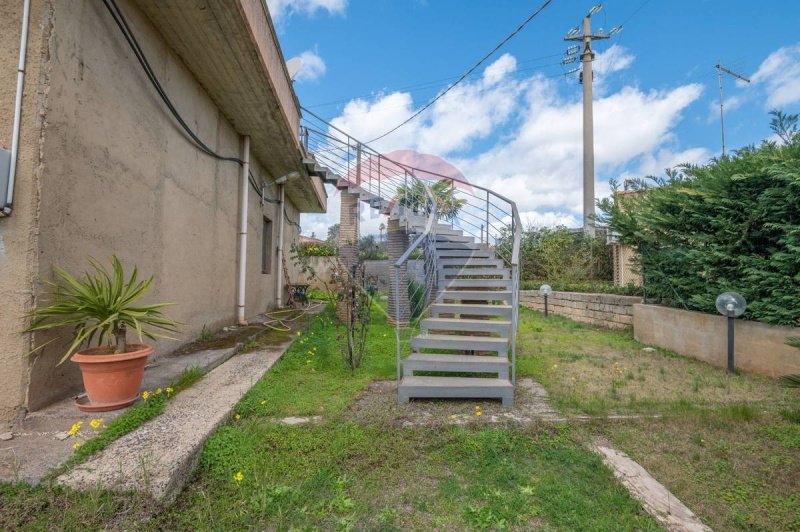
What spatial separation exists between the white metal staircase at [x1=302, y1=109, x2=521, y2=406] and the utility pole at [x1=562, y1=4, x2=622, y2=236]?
11.1 meters

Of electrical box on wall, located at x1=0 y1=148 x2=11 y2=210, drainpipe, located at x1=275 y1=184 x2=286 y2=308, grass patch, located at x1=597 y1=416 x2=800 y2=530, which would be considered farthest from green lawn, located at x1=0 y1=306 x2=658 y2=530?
drainpipe, located at x1=275 y1=184 x2=286 y2=308

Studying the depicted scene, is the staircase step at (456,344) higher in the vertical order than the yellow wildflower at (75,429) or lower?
higher

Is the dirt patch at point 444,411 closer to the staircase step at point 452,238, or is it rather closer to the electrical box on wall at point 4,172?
the electrical box on wall at point 4,172

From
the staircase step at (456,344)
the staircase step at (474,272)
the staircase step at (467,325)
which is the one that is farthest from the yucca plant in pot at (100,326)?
the staircase step at (474,272)

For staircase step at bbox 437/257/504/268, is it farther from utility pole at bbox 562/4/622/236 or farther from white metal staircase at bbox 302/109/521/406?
utility pole at bbox 562/4/622/236

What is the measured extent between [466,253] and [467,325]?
2162mm

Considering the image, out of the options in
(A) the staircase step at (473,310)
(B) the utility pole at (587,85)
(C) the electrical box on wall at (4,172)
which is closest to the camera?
(C) the electrical box on wall at (4,172)

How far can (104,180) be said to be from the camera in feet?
10.7

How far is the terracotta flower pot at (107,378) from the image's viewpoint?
2.56 meters

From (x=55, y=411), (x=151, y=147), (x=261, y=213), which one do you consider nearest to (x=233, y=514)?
(x=55, y=411)

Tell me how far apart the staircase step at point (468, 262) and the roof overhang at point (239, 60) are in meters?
3.57

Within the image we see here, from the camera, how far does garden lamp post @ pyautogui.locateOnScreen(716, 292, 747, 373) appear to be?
473 cm

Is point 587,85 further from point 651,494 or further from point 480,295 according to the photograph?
point 651,494

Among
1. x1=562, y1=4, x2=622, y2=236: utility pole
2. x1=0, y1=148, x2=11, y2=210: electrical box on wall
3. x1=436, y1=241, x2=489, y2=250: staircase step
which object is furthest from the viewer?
x1=562, y1=4, x2=622, y2=236: utility pole
